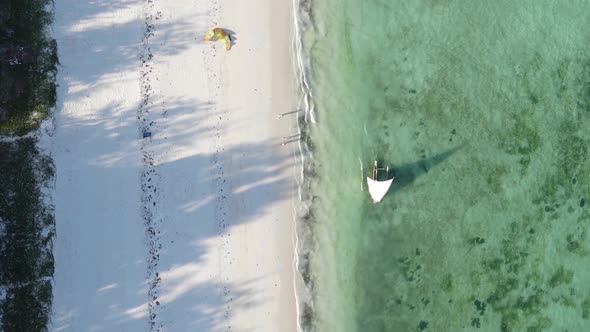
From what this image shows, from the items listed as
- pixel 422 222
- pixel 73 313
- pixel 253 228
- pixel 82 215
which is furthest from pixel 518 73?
pixel 73 313

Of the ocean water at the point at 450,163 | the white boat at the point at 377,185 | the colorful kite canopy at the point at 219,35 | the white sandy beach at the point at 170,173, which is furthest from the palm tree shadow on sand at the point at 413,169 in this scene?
the colorful kite canopy at the point at 219,35

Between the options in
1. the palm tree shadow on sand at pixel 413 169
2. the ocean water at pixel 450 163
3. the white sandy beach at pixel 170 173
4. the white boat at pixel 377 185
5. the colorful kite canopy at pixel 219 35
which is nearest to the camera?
the white sandy beach at pixel 170 173

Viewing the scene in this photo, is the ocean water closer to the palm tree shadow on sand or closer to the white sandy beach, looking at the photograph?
the palm tree shadow on sand

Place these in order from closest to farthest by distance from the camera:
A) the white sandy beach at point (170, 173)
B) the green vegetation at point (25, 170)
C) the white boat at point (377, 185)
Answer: the green vegetation at point (25, 170) → the white sandy beach at point (170, 173) → the white boat at point (377, 185)

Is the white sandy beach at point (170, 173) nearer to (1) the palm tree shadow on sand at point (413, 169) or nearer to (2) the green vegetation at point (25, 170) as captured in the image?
(2) the green vegetation at point (25, 170)

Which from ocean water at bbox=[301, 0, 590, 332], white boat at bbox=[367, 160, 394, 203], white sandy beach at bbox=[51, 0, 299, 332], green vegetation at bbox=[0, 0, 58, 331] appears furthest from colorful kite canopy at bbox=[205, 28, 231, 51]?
white boat at bbox=[367, 160, 394, 203]

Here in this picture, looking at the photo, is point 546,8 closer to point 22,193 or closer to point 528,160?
point 528,160
